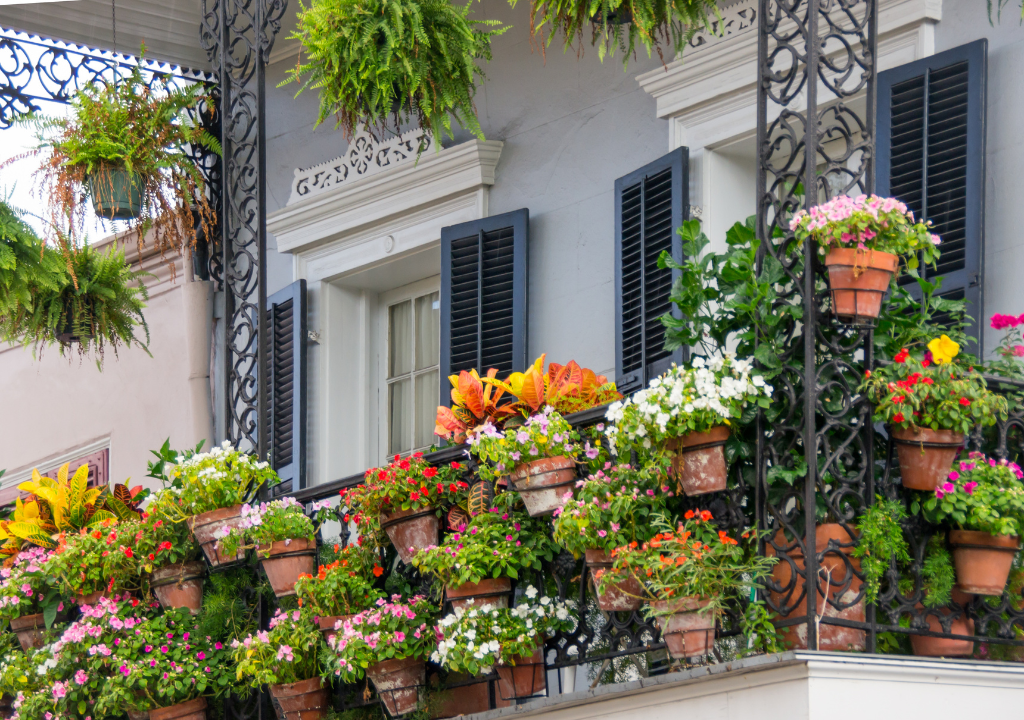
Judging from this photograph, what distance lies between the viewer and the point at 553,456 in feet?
18.1

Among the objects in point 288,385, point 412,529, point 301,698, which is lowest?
point 301,698

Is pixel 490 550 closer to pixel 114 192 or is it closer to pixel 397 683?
pixel 397 683

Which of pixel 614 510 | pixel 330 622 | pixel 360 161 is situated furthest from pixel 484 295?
pixel 614 510

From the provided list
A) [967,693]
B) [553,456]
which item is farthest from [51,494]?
[967,693]

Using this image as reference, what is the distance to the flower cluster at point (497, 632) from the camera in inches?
216

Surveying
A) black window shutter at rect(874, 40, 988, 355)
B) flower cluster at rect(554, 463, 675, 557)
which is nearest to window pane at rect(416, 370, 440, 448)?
black window shutter at rect(874, 40, 988, 355)

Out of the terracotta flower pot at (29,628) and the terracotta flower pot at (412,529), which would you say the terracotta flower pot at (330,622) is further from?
the terracotta flower pot at (29,628)

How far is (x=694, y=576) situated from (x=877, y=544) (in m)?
0.59

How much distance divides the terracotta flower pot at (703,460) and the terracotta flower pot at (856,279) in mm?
562

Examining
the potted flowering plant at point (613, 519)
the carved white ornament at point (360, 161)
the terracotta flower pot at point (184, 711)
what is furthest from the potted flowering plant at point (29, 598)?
the potted flowering plant at point (613, 519)

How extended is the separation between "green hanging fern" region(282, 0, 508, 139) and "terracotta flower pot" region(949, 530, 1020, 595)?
3.31 meters

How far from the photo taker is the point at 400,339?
8.98 metres

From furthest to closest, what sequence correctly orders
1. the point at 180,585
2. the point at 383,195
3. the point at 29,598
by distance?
1. the point at 383,195
2. the point at 29,598
3. the point at 180,585

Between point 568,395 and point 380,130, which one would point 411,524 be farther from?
point 380,130
